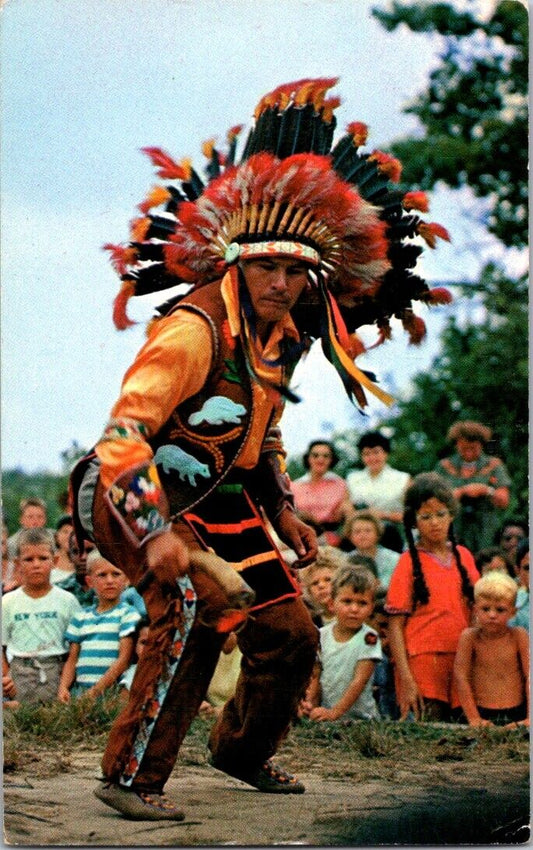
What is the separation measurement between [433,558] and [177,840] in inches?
71.5

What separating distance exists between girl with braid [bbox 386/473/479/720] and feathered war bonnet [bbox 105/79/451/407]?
102cm

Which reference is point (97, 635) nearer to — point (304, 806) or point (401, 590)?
point (304, 806)

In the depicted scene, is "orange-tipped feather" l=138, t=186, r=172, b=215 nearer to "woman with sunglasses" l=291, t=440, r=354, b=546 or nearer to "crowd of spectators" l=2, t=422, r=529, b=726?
"crowd of spectators" l=2, t=422, r=529, b=726

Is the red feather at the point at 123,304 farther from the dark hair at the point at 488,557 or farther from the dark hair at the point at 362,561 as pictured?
the dark hair at the point at 488,557

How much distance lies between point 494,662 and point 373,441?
4.15 feet

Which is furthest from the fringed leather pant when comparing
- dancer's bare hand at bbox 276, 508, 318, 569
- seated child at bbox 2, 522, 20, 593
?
seated child at bbox 2, 522, 20, 593

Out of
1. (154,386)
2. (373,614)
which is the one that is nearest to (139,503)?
(154,386)

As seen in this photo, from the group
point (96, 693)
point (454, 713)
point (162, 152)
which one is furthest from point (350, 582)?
point (162, 152)

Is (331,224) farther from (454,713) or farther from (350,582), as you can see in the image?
(454,713)

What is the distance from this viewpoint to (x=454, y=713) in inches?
240

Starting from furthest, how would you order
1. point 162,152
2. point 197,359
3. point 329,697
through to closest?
1. point 329,697
2. point 162,152
3. point 197,359

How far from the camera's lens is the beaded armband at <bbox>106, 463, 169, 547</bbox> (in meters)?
4.65

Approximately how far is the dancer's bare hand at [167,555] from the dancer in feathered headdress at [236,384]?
14 millimetres

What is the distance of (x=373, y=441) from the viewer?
673 cm
